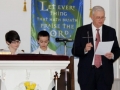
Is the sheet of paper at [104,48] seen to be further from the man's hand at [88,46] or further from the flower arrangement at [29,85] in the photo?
the flower arrangement at [29,85]

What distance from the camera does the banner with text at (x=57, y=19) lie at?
5219 millimetres

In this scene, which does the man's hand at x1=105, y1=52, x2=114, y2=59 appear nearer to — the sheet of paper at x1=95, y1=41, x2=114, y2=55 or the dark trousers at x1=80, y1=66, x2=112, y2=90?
the sheet of paper at x1=95, y1=41, x2=114, y2=55

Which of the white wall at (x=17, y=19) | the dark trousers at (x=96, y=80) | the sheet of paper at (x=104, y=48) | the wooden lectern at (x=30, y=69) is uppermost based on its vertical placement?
the white wall at (x=17, y=19)

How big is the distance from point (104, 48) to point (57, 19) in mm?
1898

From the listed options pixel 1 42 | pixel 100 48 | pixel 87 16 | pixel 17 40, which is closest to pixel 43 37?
pixel 17 40

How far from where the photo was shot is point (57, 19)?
17.5 feet

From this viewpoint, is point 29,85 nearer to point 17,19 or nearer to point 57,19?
point 17,19

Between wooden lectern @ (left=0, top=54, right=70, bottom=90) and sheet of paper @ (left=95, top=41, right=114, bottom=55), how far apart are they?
2.26ft

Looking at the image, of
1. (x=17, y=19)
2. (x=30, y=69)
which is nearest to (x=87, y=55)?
(x=30, y=69)

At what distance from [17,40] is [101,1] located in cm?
222

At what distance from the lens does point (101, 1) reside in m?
5.50

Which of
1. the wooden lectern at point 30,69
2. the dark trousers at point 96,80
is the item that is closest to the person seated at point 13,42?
the wooden lectern at point 30,69

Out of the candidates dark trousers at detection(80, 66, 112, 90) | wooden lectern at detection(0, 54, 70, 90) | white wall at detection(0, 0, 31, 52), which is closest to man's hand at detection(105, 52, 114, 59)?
dark trousers at detection(80, 66, 112, 90)

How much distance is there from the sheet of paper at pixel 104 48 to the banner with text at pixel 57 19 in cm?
161
